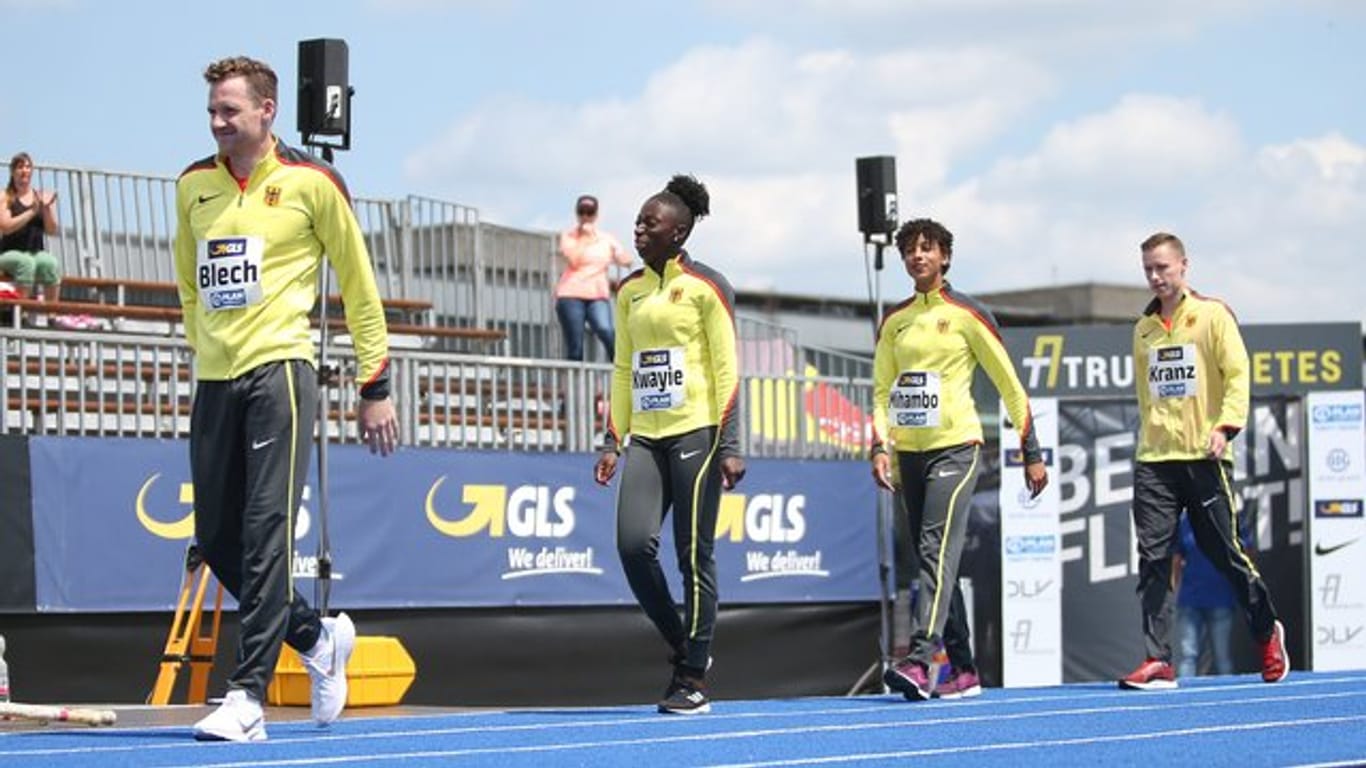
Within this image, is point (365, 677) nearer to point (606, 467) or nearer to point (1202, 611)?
point (606, 467)

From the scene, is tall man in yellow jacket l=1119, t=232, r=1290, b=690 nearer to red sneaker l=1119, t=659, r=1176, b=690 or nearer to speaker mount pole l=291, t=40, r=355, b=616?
red sneaker l=1119, t=659, r=1176, b=690

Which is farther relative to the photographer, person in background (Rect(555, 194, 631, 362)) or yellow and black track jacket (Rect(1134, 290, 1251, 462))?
person in background (Rect(555, 194, 631, 362))

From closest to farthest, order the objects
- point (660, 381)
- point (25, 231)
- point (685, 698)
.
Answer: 1. point (685, 698)
2. point (660, 381)
3. point (25, 231)

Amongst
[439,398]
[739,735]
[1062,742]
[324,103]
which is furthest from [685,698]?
[439,398]

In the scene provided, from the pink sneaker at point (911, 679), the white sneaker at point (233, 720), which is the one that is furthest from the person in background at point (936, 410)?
the white sneaker at point (233, 720)

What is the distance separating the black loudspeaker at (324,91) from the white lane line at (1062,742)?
6.26 m

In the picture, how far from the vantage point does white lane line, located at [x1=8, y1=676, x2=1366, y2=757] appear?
298 inches

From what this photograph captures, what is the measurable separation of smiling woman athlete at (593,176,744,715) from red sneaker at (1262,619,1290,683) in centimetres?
315

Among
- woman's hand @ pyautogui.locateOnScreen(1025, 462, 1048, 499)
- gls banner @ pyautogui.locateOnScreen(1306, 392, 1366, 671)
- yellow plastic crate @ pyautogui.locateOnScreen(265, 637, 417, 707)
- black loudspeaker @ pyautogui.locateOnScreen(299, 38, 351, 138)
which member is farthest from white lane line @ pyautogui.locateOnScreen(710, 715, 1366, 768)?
gls banner @ pyautogui.locateOnScreen(1306, 392, 1366, 671)

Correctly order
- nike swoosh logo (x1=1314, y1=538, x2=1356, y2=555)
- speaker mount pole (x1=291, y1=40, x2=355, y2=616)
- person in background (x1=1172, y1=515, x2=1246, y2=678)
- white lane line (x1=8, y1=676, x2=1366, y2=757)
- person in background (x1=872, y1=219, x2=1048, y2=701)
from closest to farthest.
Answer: white lane line (x1=8, y1=676, x2=1366, y2=757)
person in background (x1=872, y1=219, x2=1048, y2=701)
speaker mount pole (x1=291, y1=40, x2=355, y2=616)
person in background (x1=1172, y1=515, x2=1246, y2=678)
nike swoosh logo (x1=1314, y1=538, x2=1356, y2=555)

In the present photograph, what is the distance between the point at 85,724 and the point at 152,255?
42.2 feet

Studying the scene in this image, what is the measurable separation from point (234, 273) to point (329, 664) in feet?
4.32

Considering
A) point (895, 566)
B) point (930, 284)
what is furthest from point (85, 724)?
point (895, 566)

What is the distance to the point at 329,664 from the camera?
812cm
